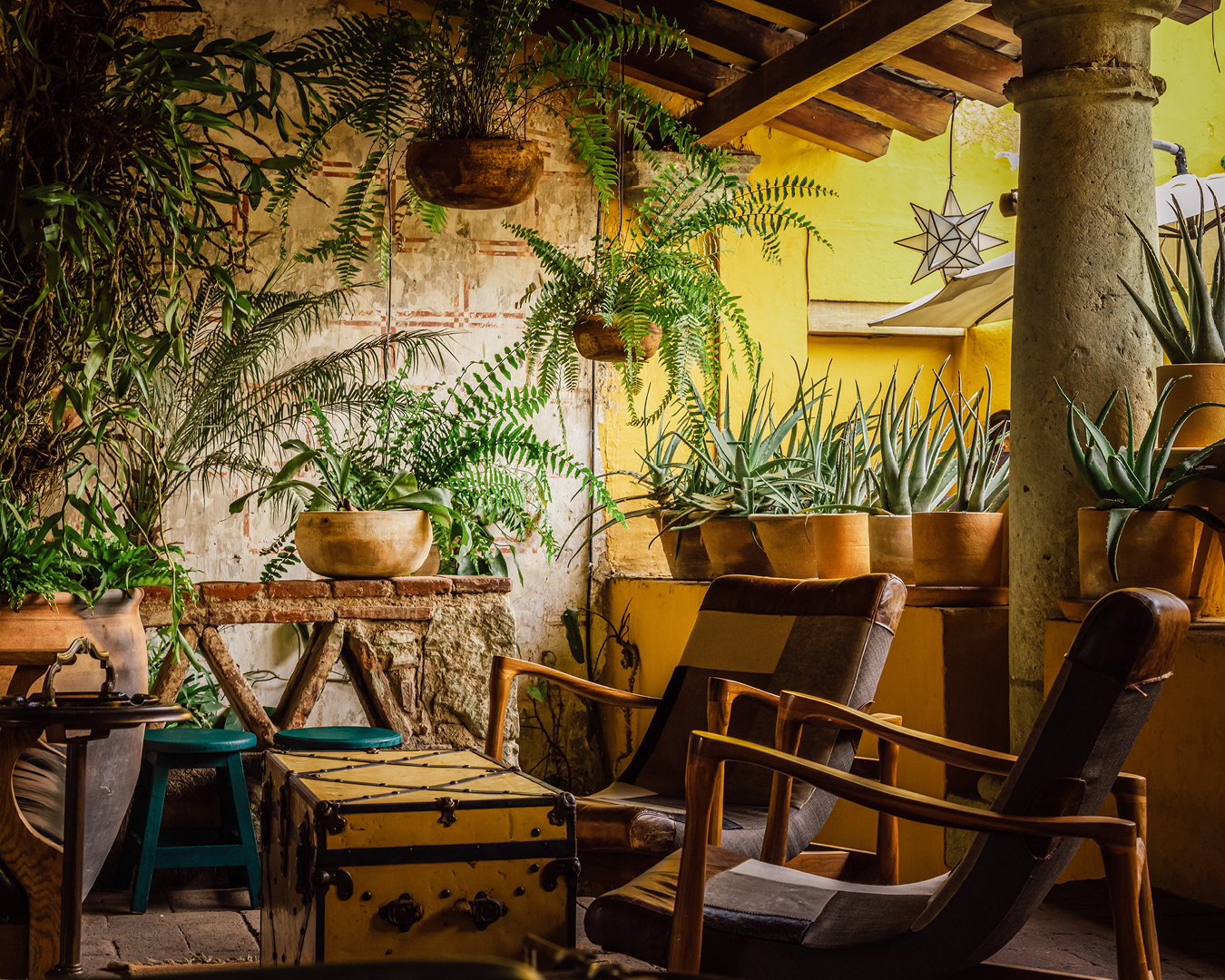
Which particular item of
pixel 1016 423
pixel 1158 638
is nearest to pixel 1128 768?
pixel 1016 423

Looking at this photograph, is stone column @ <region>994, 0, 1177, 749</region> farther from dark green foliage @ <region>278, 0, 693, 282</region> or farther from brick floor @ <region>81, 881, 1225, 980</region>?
dark green foliage @ <region>278, 0, 693, 282</region>

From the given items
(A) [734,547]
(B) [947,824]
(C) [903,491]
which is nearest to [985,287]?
(A) [734,547]

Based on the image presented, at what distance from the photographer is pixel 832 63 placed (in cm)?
401

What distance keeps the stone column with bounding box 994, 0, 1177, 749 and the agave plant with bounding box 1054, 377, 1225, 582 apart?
15 cm

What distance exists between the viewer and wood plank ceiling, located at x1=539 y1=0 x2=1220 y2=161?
3.85 metres

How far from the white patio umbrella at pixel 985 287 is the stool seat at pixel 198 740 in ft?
11.5

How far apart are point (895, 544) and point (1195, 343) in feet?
3.27

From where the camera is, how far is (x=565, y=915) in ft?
6.29

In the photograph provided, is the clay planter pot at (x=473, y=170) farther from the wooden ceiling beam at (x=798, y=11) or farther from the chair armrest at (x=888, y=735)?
the chair armrest at (x=888, y=735)

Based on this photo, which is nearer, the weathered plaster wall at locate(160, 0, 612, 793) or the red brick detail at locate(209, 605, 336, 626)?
the red brick detail at locate(209, 605, 336, 626)

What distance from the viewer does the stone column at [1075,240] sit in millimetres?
2812

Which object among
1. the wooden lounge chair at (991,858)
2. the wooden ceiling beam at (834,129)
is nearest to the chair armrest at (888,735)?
the wooden lounge chair at (991,858)

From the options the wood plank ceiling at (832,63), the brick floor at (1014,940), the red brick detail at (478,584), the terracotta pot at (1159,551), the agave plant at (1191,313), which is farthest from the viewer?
the wood plank ceiling at (832,63)

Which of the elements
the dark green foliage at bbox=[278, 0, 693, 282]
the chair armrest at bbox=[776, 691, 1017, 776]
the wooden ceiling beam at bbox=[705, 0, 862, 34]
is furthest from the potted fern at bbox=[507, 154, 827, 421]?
the chair armrest at bbox=[776, 691, 1017, 776]
